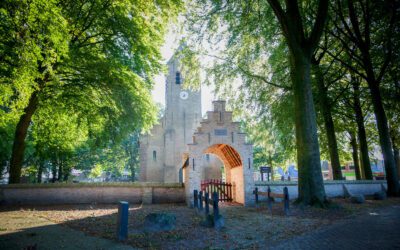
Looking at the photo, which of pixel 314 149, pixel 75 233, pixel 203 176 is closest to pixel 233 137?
pixel 314 149

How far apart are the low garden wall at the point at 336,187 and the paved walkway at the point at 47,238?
35.3 ft

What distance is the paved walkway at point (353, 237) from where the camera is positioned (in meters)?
5.31

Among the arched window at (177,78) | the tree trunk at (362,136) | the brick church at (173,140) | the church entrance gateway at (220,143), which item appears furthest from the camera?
the arched window at (177,78)

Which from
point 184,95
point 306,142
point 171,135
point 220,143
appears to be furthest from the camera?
point 184,95

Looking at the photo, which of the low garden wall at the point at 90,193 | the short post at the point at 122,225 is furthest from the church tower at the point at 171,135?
the short post at the point at 122,225

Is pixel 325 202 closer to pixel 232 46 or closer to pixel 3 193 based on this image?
pixel 232 46

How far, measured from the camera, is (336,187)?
16594 mm

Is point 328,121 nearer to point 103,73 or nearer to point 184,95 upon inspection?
point 103,73

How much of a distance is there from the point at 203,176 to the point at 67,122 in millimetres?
17071

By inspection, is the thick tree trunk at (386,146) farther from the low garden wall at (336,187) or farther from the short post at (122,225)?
the short post at (122,225)

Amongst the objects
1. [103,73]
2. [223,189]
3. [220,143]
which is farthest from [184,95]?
[220,143]

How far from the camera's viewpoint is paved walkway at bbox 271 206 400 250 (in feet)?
17.4

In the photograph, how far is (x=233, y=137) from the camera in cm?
1454

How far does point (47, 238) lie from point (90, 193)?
9.14m
